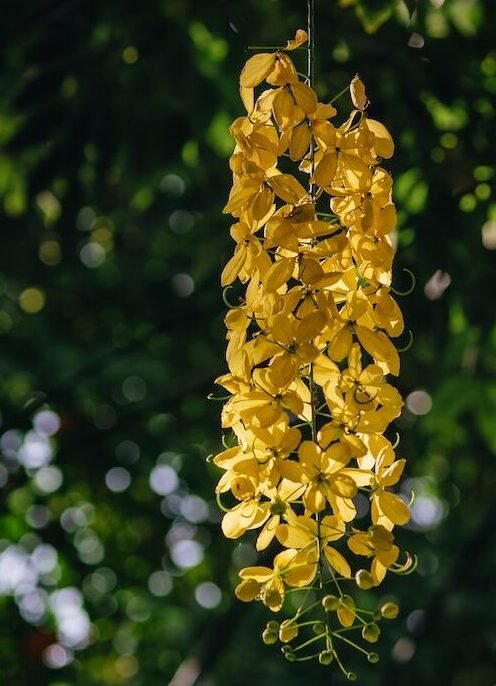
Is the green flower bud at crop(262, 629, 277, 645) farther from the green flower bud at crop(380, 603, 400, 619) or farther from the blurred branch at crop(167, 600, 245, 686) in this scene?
the blurred branch at crop(167, 600, 245, 686)

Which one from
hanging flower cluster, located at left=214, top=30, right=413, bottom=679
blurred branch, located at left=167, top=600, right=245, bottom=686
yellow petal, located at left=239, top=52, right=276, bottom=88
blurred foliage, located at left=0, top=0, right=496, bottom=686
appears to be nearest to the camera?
hanging flower cluster, located at left=214, top=30, right=413, bottom=679

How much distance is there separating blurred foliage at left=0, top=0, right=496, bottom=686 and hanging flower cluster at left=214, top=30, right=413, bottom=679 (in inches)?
28.9

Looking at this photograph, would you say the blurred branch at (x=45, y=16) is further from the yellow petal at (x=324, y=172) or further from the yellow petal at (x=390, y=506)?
the yellow petal at (x=390, y=506)

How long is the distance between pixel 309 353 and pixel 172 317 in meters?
2.14

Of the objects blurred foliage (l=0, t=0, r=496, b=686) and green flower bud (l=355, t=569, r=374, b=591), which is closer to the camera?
green flower bud (l=355, t=569, r=374, b=591)

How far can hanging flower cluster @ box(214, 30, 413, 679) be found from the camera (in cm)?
108

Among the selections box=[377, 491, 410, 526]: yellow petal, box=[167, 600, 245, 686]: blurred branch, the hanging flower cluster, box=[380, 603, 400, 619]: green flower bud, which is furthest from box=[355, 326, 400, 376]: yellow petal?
box=[167, 600, 245, 686]: blurred branch

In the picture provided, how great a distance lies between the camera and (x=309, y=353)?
3.56ft

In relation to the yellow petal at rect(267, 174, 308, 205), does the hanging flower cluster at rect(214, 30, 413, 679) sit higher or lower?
lower

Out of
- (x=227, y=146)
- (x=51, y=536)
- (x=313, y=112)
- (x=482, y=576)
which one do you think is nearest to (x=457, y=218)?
(x=227, y=146)

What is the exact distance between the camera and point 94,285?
392 centimetres

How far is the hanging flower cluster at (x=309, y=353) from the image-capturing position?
3.56 feet

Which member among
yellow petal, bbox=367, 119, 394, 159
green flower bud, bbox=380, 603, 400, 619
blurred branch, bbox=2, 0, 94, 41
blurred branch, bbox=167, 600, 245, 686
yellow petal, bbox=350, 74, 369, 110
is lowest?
blurred branch, bbox=167, 600, 245, 686

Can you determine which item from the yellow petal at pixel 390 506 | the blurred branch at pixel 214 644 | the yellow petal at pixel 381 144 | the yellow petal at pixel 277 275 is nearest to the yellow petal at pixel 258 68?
the yellow petal at pixel 381 144
